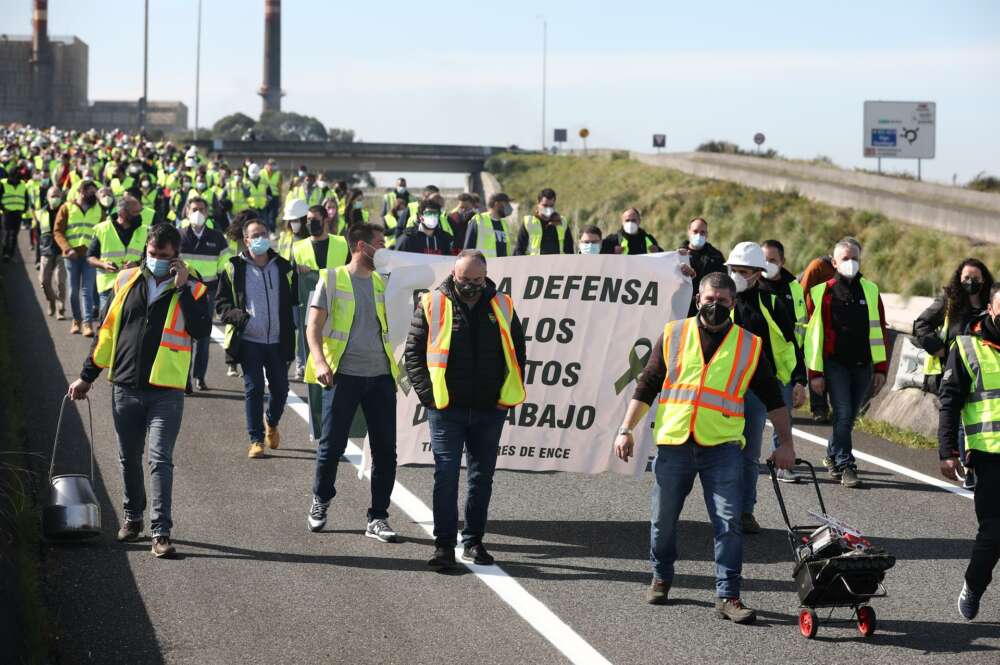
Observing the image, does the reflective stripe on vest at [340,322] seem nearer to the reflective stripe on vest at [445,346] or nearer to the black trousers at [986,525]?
the reflective stripe on vest at [445,346]

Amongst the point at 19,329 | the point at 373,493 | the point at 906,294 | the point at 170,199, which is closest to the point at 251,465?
the point at 373,493

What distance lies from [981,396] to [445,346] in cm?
306

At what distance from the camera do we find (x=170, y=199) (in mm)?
33406

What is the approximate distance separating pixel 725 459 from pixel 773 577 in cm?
115

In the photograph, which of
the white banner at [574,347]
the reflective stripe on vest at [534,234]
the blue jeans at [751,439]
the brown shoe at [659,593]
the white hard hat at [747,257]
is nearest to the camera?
the brown shoe at [659,593]

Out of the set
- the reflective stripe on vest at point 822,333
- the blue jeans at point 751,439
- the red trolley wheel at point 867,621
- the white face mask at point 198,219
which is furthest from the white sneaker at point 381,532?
the white face mask at point 198,219

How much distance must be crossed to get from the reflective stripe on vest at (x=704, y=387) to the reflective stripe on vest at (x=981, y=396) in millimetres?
1144

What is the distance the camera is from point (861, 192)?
1875 inches

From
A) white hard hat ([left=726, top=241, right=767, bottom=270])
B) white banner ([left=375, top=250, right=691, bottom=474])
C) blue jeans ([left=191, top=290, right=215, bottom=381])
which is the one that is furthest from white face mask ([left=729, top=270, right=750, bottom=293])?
blue jeans ([left=191, top=290, right=215, bottom=381])

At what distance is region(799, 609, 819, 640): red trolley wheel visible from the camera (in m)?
7.62

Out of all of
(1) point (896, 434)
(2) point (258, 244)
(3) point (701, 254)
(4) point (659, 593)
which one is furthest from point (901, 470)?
(2) point (258, 244)

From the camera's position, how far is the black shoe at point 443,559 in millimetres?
8945

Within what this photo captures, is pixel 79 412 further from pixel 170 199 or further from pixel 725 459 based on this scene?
pixel 170 199

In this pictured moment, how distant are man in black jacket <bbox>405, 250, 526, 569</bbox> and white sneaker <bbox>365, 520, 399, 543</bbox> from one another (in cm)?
57
